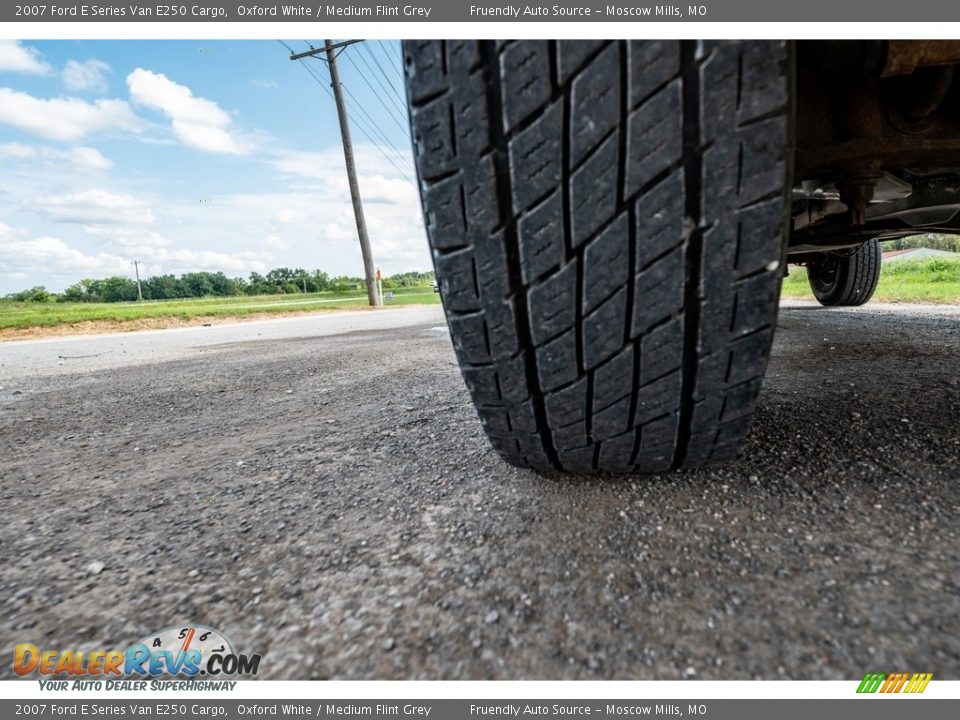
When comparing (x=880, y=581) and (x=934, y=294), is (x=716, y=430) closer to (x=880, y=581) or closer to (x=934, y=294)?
(x=880, y=581)

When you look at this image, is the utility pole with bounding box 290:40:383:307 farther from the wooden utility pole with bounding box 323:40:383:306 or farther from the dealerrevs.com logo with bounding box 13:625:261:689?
the dealerrevs.com logo with bounding box 13:625:261:689

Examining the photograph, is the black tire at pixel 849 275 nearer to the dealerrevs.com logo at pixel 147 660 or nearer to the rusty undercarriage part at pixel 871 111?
the rusty undercarriage part at pixel 871 111

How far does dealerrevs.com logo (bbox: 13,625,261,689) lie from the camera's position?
0.53m

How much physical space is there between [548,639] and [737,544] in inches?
12.9

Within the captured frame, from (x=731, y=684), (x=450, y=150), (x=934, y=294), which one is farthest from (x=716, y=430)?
(x=934, y=294)

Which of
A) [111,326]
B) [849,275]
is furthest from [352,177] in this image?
[849,275]

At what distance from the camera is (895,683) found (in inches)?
18.4

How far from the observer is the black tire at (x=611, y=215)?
1.80ft

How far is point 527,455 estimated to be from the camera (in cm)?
86

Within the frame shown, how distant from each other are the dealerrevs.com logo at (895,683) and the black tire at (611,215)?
1.14ft

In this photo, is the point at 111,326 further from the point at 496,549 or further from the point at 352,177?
the point at 496,549

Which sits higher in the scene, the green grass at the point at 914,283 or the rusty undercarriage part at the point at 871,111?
the rusty undercarriage part at the point at 871,111

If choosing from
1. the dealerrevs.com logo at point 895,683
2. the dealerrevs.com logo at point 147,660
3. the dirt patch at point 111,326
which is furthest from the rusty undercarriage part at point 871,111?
the dirt patch at point 111,326

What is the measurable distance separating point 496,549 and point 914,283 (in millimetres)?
7916
